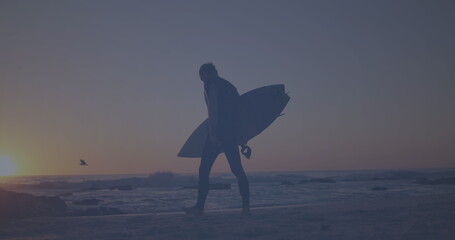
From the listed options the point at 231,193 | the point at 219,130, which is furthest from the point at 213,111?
the point at 231,193

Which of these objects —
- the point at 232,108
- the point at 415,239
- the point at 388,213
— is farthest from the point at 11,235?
the point at 388,213

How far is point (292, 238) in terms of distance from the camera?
3652 millimetres

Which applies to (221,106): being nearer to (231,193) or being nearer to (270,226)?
(270,226)

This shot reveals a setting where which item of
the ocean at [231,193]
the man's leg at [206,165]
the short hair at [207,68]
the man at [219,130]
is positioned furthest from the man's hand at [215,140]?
the ocean at [231,193]

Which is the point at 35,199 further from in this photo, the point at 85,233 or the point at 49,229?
the point at 85,233

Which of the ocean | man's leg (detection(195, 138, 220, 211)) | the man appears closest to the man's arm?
the man

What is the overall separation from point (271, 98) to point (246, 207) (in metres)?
2.56

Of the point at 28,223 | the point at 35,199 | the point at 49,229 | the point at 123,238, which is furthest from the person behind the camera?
the point at 35,199

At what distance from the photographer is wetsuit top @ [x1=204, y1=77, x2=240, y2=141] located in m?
5.86

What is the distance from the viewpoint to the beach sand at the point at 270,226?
3834 mm

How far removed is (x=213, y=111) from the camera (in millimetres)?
5859

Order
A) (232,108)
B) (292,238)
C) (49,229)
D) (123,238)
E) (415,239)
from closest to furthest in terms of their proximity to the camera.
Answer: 1. (415,239)
2. (292,238)
3. (123,238)
4. (49,229)
5. (232,108)

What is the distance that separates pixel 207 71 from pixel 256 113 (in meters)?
1.45

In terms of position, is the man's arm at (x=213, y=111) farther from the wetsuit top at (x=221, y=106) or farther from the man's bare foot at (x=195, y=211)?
the man's bare foot at (x=195, y=211)
